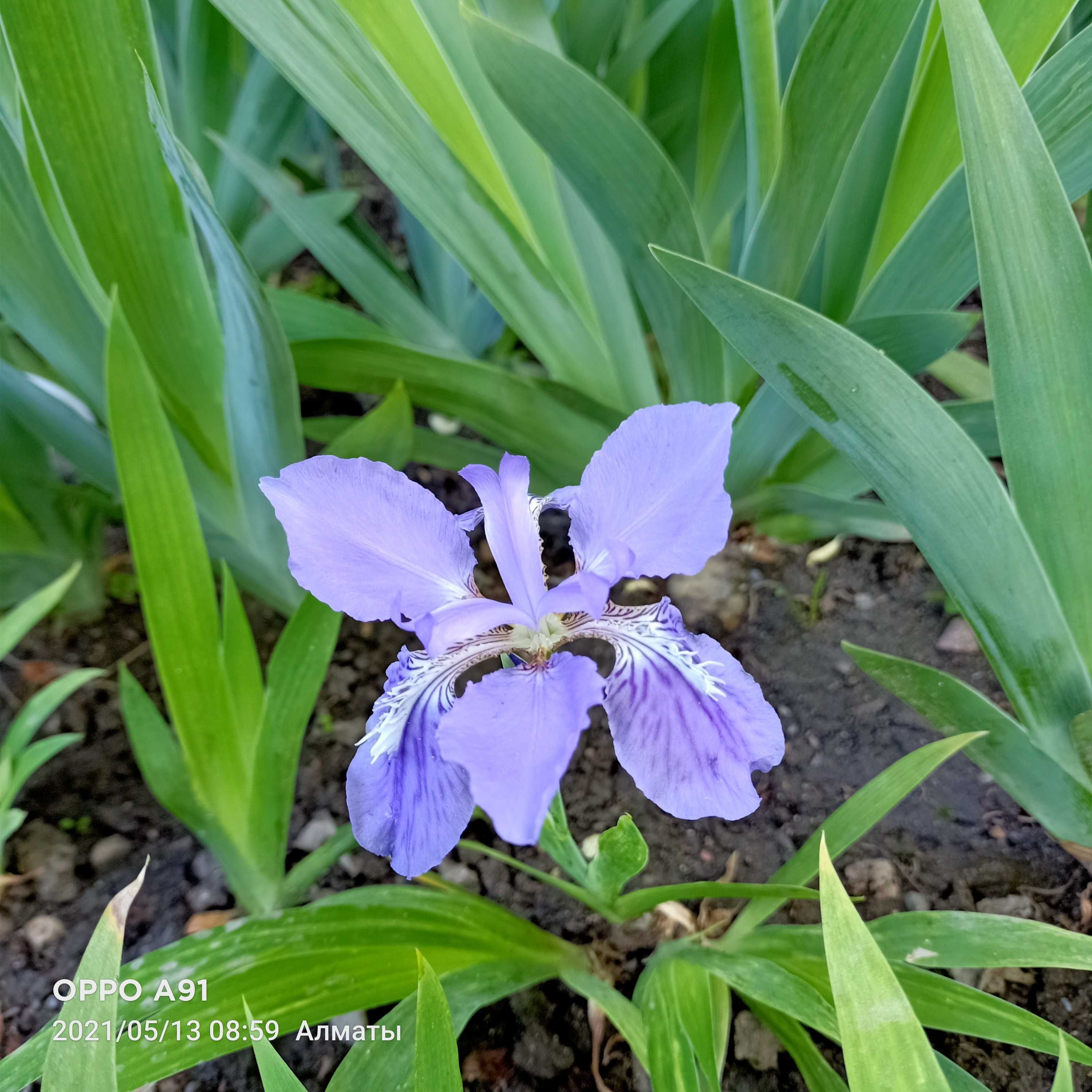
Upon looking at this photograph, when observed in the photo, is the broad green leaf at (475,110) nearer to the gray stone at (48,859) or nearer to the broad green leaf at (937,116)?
the broad green leaf at (937,116)

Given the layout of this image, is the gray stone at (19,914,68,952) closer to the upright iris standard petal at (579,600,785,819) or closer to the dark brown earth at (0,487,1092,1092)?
the dark brown earth at (0,487,1092,1092)

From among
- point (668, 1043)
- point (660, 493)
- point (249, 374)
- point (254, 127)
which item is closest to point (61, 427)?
point (249, 374)

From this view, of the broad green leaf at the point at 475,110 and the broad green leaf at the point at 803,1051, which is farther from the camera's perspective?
the broad green leaf at the point at 475,110

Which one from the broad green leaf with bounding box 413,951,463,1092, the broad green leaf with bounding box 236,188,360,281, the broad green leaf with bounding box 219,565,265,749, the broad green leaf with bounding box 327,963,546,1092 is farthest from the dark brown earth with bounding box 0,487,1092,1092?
the broad green leaf with bounding box 236,188,360,281

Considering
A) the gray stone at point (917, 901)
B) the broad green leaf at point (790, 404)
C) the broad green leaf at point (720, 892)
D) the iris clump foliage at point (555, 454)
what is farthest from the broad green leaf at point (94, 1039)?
the gray stone at point (917, 901)

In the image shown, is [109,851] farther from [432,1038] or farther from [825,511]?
[825,511]
